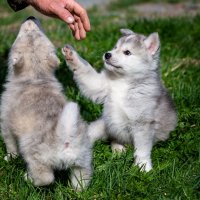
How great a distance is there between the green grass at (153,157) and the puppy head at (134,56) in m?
0.73

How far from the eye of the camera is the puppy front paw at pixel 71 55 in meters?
5.00

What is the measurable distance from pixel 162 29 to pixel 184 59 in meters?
1.08

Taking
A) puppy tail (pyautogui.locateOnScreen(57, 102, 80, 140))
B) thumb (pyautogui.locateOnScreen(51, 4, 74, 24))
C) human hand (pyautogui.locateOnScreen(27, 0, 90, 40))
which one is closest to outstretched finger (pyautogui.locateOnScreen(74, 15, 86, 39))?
human hand (pyautogui.locateOnScreen(27, 0, 90, 40))

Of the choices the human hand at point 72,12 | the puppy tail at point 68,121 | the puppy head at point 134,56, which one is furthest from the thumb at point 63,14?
the puppy tail at point 68,121

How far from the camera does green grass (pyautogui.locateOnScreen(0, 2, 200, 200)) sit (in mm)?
4227

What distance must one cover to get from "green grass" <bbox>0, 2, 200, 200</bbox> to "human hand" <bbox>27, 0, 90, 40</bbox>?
3.53 feet

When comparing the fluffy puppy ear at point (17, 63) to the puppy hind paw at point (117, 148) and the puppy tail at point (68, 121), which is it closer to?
the puppy tail at point (68, 121)

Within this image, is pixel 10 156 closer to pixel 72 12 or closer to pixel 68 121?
pixel 68 121

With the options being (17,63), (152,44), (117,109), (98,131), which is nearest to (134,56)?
(152,44)

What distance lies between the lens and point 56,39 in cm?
787

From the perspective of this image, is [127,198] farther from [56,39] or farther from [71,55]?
[56,39]

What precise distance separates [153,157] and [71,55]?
122cm

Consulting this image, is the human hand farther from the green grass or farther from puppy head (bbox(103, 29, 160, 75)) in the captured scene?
the green grass

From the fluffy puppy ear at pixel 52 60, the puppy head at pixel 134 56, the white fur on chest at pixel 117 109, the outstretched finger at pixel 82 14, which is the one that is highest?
the outstretched finger at pixel 82 14
